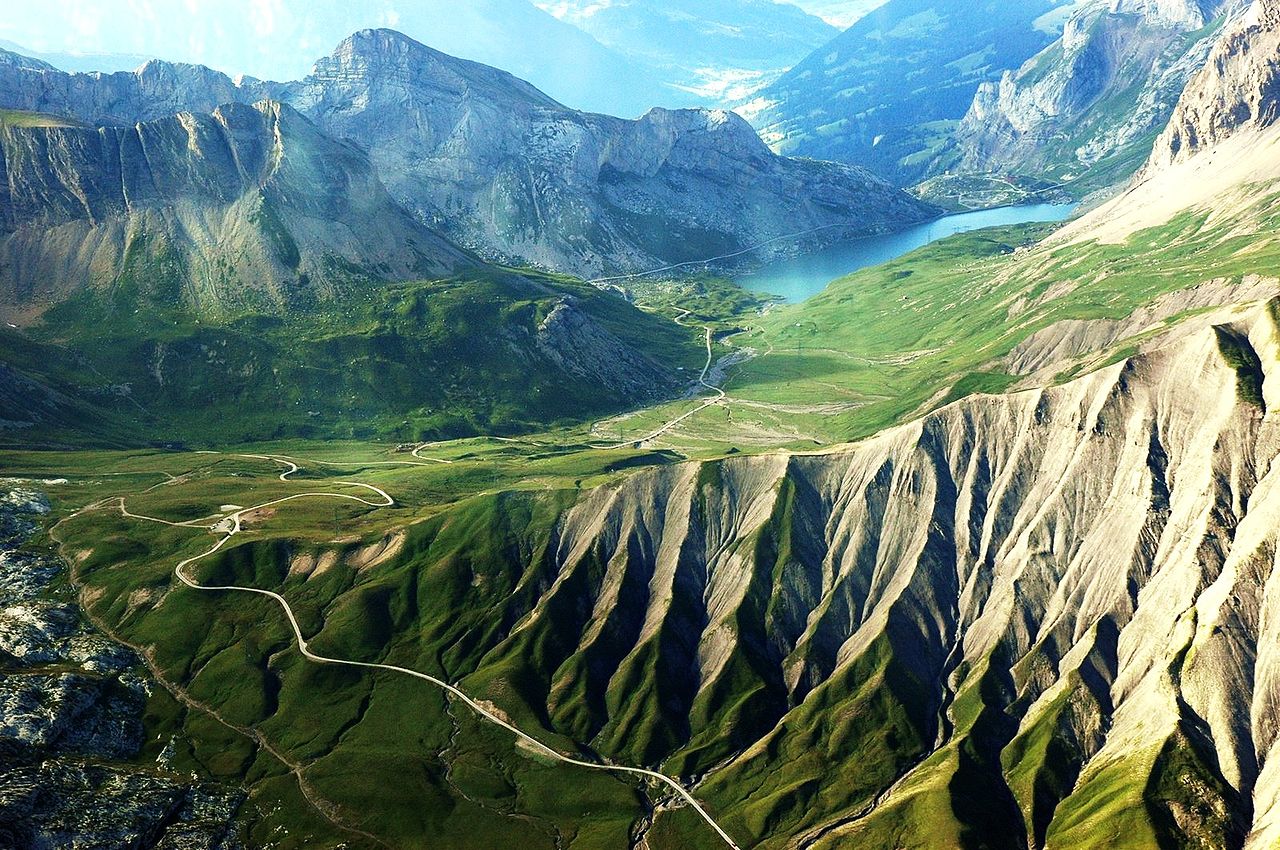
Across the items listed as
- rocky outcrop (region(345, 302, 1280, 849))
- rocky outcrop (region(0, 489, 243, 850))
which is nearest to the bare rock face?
rocky outcrop (region(345, 302, 1280, 849))

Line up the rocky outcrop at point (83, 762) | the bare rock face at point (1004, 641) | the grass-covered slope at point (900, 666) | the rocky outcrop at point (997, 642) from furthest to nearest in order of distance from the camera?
the grass-covered slope at point (900, 666) → the rocky outcrop at point (997, 642) → the bare rock face at point (1004, 641) → the rocky outcrop at point (83, 762)

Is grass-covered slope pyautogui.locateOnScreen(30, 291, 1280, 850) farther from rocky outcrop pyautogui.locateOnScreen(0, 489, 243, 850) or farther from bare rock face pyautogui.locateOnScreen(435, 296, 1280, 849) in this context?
rocky outcrop pyautogui.locateOnScreen(0, 489, 243, 850)

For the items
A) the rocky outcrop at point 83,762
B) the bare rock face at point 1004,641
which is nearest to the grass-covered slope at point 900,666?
the bare rock face at point 1004,641

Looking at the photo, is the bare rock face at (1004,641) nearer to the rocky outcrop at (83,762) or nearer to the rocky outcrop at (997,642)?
the rocky outcrop at (997,642)

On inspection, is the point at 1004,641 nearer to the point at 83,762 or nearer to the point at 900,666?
the point at 900,666

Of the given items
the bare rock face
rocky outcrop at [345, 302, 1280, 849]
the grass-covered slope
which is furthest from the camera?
the grass-covered slope

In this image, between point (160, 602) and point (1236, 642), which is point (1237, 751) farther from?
point (160, 602)

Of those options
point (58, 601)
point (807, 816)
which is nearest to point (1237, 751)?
point (807, 816)

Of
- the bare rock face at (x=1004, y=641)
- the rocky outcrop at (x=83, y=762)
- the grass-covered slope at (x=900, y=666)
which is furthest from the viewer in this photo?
the grass-covered slope at (x=900, y=666)
